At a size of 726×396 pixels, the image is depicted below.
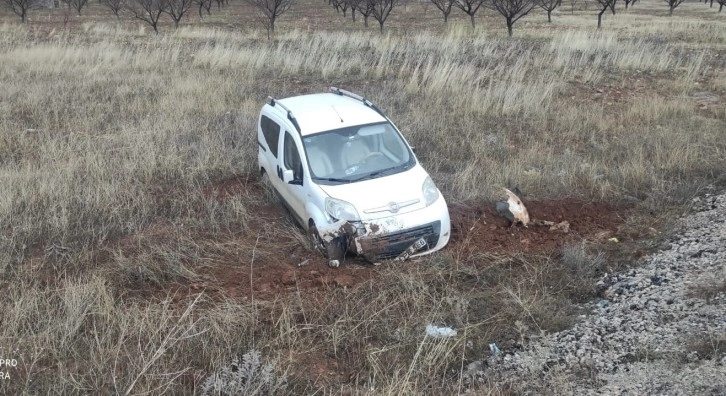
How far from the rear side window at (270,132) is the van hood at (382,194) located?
1.60 metres

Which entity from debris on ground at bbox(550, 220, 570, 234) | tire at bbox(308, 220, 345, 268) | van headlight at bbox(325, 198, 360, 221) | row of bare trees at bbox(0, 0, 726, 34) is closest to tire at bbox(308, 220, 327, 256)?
tire at bbox(308, 220, 345, 268)

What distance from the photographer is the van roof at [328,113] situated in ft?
22.6

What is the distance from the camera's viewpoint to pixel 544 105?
12672 mm

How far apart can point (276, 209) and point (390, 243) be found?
229 centimetres

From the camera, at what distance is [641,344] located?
4.35m

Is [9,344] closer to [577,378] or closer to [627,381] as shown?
[577,378]

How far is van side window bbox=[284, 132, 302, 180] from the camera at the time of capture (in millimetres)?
6707

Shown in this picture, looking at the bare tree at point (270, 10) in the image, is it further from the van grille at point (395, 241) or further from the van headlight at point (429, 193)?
the van grille at point (395, 241)

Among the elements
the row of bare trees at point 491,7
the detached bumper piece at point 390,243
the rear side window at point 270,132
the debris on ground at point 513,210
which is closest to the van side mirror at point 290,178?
the rear side window at point 270,132

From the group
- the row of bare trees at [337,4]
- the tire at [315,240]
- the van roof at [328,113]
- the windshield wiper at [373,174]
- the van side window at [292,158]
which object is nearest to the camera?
A: the tire at [315,240]

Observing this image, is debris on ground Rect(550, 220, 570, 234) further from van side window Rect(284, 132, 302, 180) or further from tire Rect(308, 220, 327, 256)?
van side window Rect(284, 132, 302, 180)

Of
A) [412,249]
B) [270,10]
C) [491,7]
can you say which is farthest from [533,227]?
[491,7]

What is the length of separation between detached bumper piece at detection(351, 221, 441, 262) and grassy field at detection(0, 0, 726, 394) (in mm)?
168

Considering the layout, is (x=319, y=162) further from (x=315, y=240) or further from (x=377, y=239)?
(x=377, y=239)
